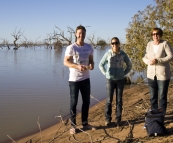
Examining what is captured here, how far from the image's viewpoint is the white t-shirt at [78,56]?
4.41 metres

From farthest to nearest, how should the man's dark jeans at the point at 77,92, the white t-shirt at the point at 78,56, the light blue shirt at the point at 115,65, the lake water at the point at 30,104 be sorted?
the lake water at the point at 30,104, the light blue shirt at the point at 115,65, the man's dark jeans at the point at 77,92, the white t-shirt at the point at 78,56

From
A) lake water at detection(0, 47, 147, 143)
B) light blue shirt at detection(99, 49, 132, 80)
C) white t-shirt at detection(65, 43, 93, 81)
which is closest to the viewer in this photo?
white t-shirt at detection(65, 43, 93, 81)

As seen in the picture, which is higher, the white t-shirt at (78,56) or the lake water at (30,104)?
the white t-shirt at (78,56)

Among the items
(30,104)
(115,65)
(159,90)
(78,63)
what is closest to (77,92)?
(78,63)

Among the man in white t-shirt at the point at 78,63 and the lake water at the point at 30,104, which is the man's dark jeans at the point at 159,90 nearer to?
the man in white t-shirt at the point at 78,63

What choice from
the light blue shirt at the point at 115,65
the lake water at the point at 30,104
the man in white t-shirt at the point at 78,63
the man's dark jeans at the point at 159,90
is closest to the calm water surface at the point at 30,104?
the lake water at the point at 30,104

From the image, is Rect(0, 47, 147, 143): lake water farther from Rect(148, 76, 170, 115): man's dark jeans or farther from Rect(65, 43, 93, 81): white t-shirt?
Rect(148, 76, 170, 115): man's dark jeans

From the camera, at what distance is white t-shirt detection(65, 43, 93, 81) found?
4.41 m

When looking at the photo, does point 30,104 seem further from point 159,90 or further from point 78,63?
point 159,90

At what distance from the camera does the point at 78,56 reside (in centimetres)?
448

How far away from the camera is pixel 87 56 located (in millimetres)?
4555

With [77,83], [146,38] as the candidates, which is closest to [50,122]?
[77,83]

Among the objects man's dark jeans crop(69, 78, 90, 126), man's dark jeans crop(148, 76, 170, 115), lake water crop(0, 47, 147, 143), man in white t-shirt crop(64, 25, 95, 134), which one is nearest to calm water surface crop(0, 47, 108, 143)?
lake water crop(0, 47, 147, 143)

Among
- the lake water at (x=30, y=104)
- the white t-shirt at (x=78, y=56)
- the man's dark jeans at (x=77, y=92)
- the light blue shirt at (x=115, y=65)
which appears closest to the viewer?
the white t-shirt at (x=78, y=56)
